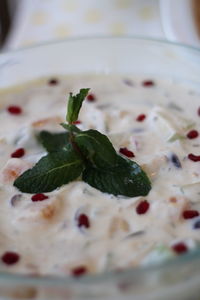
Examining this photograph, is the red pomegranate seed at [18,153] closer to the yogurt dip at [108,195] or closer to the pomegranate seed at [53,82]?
the yogurt dip at [108,195]

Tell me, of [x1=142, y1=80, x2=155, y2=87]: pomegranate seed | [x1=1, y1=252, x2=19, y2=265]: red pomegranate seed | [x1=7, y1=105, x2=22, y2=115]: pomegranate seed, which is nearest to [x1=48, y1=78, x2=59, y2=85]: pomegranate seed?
[x1=7, y1=105, x2=22, y2=115]: pomegranate seed

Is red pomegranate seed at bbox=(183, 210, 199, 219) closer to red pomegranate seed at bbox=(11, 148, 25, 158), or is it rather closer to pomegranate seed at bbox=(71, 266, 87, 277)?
pomegranate seed at bbox=(71, 266, 87, 277)

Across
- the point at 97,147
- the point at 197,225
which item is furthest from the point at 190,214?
the point at 97,147

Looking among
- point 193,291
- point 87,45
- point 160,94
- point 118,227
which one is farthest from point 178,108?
point 193,291

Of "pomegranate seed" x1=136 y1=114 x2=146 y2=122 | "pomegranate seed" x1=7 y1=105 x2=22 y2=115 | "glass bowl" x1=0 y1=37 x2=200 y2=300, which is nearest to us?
"pomegranate seed" x1=136 y1=114 x2=146 y2=122

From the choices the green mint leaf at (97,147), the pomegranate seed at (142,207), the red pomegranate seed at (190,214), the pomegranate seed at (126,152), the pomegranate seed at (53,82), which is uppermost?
the pomegranate seed at (53,82)

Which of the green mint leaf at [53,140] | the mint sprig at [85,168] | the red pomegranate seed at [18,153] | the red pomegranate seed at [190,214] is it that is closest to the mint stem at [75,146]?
the mint sprig at [85,168]
